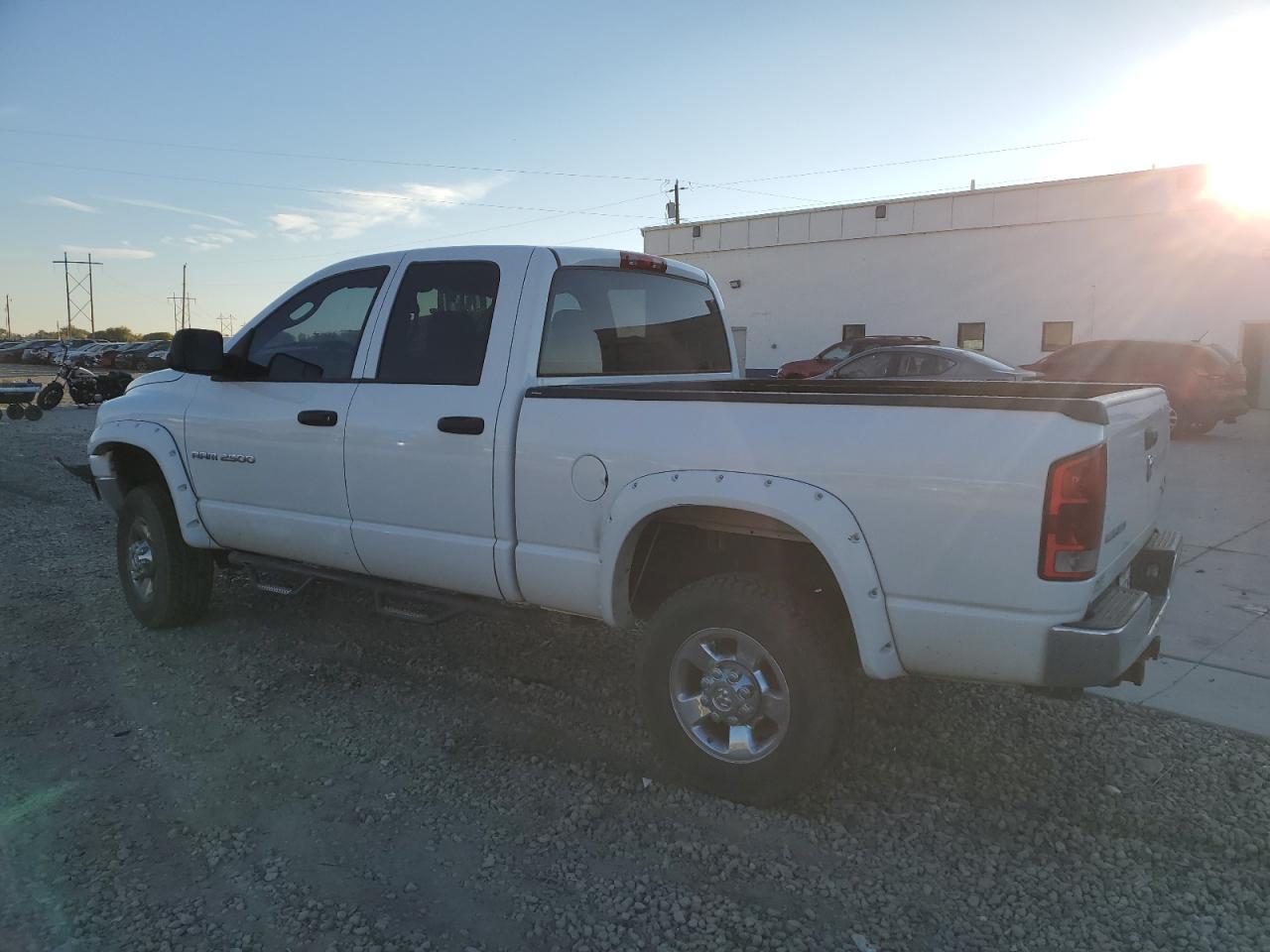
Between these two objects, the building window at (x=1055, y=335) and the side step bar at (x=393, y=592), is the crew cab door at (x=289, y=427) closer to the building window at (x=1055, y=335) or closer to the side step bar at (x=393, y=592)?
the side step bar at (x=393, y=592)

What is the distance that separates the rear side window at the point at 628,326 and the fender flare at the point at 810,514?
0.90 m

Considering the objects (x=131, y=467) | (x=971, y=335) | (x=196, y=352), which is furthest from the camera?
(x=971, y=335)

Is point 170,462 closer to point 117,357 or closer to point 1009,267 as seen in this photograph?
point 1009,267

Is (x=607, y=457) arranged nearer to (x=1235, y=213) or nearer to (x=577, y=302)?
(x=577, y=302)

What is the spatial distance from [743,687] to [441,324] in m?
2.13

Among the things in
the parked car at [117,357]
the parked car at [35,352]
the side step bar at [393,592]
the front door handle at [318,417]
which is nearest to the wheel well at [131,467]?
the side step bar at [393,592]

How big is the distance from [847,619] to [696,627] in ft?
1.87

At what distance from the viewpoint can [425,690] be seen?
14.5 ft

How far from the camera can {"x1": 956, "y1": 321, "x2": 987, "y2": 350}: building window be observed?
79.6 feet

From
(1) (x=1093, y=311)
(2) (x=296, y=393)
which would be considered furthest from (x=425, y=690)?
(1) (x=1093, y=311)

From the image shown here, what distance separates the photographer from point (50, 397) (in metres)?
20.9

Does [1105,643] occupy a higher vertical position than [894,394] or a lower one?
lower

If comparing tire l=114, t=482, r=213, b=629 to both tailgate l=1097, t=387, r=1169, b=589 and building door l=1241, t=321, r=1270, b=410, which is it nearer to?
tailgate l=1097, t=387, r=1169, b=589

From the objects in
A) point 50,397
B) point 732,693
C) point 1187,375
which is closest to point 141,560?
point 732,693
